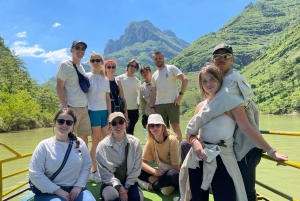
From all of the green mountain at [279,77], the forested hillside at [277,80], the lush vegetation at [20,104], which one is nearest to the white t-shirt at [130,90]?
the lush vegetation at [20,104]

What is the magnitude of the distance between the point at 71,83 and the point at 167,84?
221 centimetres

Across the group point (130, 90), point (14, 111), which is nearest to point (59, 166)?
point (130, 90)

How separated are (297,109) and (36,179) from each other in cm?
7456

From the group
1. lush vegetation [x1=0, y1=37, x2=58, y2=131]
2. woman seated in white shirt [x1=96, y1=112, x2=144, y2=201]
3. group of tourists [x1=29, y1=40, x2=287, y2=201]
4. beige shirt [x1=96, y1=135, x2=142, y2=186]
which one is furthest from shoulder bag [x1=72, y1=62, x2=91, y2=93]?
lush vegetation [x1=0, y1=37, x2=58, y2=131]

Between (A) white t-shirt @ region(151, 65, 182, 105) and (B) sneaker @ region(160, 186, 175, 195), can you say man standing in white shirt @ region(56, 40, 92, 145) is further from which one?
(A) white t-shirt @ region(151, 65, 182, 105)

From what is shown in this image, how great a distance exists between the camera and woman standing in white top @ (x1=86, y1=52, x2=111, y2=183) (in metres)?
4.90

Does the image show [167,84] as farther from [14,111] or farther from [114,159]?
[14,111]

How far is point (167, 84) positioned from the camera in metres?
6.00

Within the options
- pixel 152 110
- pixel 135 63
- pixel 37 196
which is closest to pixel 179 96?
pixel 152 110

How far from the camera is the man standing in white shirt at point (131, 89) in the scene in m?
6.38

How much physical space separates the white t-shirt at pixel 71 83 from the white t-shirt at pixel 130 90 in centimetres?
188

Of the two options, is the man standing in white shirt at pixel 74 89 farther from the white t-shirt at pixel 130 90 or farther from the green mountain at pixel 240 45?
the green mountain at pixel 240 45

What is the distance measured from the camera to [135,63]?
20.9ft

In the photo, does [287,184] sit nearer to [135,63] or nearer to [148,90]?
[148,90]
